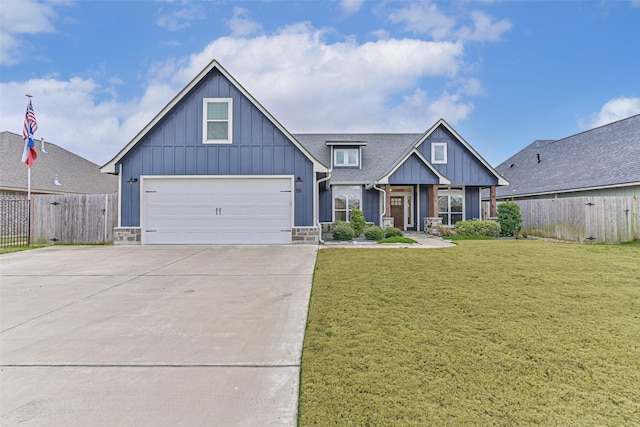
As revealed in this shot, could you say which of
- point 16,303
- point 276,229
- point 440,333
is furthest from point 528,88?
point 16,303

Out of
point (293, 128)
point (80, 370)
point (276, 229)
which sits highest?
point (293, 128)

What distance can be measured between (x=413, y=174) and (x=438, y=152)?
3.16 meters

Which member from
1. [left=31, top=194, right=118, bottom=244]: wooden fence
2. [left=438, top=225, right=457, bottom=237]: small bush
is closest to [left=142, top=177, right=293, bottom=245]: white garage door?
[left=31, top=194, right=118, bottom=244]: wooden fence

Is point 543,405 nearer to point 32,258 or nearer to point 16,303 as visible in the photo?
point 16,303

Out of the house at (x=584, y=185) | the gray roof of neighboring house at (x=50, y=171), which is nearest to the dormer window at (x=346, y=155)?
the house at (x=584, y=185)

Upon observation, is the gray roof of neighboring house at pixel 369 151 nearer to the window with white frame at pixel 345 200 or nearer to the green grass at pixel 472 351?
the window with white frame at pixel 345 200

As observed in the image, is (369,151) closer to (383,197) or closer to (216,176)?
(383,197)

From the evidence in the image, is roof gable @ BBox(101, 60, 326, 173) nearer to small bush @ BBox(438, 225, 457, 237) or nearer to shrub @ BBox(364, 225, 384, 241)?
shrub @ BBox(364, 225, 384, 241)

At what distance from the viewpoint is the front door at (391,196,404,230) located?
1805cm

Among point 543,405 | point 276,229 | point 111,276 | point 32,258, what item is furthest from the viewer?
point 276,229

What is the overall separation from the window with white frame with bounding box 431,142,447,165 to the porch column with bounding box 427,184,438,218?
1774 mm

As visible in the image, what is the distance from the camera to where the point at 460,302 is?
4449mm

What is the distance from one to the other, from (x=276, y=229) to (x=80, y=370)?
8.46 meters

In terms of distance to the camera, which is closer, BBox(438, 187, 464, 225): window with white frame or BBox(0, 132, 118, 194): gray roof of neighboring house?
BBox(0, 132, 118, 194): gray roof of neighboring house
